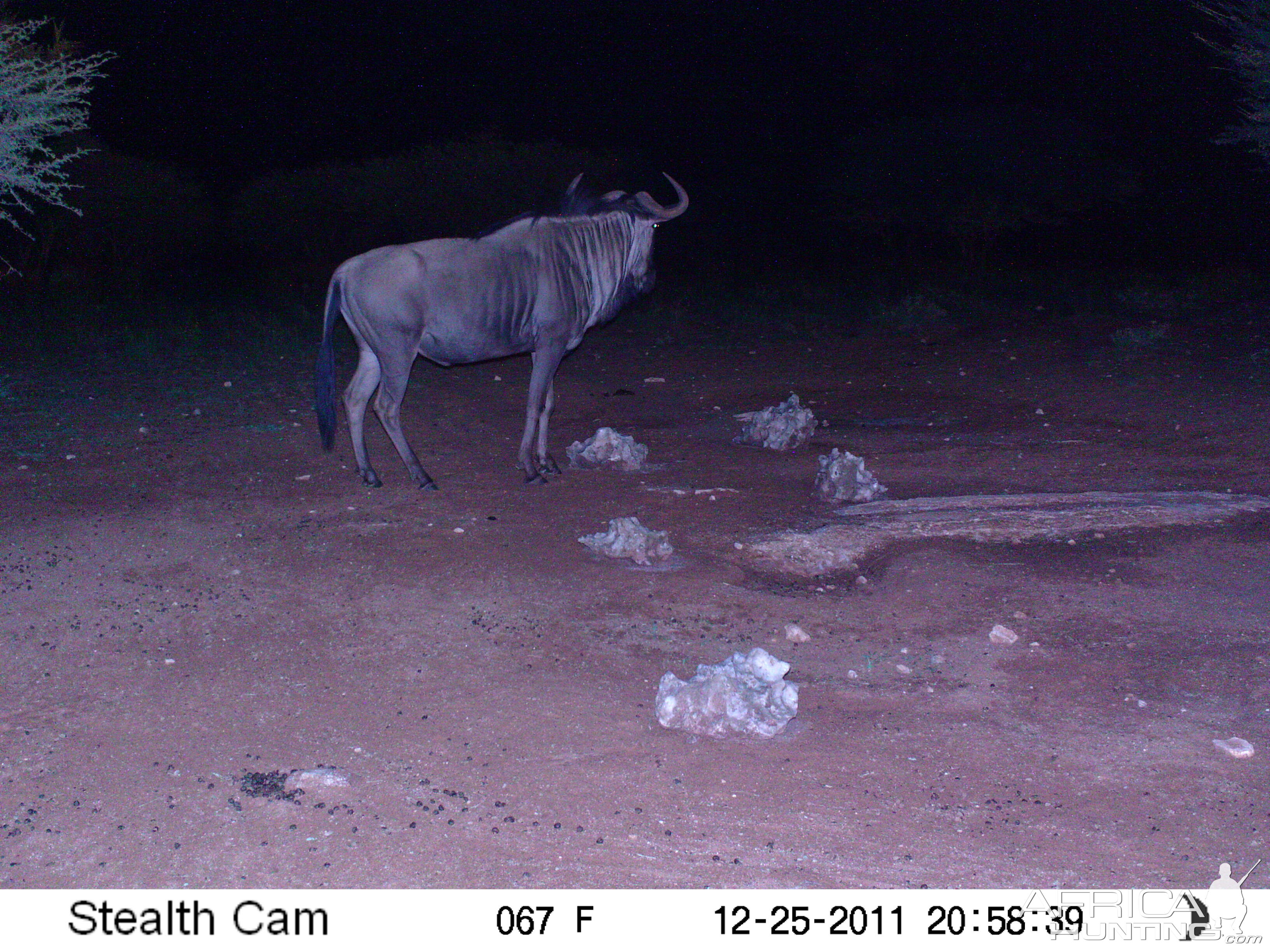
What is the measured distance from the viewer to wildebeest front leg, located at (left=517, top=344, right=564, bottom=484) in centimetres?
738

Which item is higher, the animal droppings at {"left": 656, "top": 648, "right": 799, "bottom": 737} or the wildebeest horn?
the wildebeest horn

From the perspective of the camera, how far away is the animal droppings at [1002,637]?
4.84m

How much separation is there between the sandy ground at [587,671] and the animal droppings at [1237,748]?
0.04m

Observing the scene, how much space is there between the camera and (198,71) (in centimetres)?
2559

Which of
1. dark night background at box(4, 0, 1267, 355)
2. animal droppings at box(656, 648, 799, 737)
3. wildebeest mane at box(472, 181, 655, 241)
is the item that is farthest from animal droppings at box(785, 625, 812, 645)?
dark night background at box(4, 0, 1267, 355)

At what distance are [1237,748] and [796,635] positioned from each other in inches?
68.2

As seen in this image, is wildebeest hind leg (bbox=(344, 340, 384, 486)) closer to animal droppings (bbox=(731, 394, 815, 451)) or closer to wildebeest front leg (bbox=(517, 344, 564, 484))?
wildebeest front leg (bbox=(517, 344, 564, 484))

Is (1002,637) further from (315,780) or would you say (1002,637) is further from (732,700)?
(315,780)

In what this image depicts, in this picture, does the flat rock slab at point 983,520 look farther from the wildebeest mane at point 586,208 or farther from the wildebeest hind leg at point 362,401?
the wildebeest mane at point 586,208

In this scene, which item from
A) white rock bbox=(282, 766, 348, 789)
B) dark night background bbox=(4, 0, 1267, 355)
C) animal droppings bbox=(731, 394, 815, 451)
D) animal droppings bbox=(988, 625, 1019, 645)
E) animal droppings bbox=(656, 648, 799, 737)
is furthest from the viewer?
dark night background bbox=(4, 0, 1267, 355)

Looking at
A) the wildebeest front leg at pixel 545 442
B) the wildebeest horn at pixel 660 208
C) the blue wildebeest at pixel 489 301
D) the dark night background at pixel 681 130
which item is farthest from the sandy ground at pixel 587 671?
the dark night background at pixel 681 130

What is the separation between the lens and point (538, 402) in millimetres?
7492

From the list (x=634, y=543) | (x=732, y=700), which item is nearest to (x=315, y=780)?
(x=732, y=700)

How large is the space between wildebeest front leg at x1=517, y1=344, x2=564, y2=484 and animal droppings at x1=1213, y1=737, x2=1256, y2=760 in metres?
4.39
